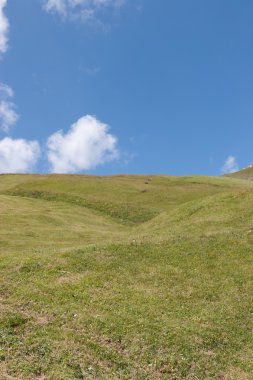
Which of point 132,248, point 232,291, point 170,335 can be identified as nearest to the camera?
point 170,335

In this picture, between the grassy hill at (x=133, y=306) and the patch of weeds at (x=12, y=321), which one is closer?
the grassy hill at (x=133, y=306)

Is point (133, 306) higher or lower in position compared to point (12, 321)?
higher

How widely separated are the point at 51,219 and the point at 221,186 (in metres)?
47.2

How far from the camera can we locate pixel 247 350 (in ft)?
66.8

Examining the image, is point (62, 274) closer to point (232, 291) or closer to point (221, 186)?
point (232, 291)

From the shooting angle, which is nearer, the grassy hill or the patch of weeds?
the grassy hill

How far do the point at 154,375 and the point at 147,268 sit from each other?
10854 millimetres

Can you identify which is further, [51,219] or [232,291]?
[51,219]

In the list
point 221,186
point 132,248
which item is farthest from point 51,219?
point 221,186

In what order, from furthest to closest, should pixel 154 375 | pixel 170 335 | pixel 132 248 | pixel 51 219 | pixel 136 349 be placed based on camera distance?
pixel 51 219 < pixel 132 248 < pixel 170 335 < pixel 136 349 < pixel 154 375

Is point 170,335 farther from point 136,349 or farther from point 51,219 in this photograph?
point 51,219

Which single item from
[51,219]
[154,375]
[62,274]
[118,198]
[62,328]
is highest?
[118,198]

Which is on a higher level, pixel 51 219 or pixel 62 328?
pixel 51 219

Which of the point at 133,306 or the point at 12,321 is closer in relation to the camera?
the point at 12,321
